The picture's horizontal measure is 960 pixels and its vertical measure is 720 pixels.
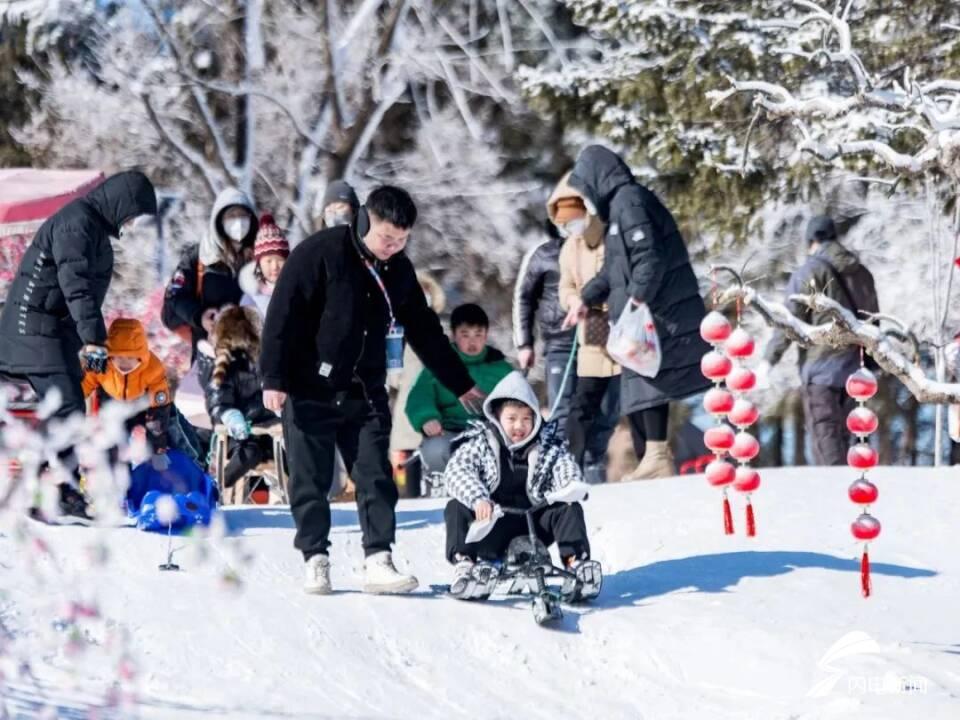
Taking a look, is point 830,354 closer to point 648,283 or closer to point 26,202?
point 648,283

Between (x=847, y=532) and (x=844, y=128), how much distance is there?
6.90m

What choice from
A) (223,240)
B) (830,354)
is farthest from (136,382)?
(830,354)

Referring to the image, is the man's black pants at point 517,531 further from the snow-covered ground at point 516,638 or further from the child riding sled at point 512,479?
the snow-covered ground at point 516,638

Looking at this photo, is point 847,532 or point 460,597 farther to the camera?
point 847,532

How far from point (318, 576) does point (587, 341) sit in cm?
368

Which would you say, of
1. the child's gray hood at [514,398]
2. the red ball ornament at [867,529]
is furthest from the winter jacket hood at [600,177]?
the red ball ornament at [867,529]

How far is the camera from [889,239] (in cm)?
1995

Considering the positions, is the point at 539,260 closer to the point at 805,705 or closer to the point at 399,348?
the point at 399,348

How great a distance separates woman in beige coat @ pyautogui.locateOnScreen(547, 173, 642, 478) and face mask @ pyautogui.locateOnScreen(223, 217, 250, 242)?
6.25 feet

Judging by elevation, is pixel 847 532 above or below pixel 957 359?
below

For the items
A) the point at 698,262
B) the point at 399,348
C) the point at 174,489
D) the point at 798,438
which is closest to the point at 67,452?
the point at 174,489

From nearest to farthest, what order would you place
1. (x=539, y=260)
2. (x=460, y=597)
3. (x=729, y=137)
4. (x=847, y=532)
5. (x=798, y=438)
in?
(x=460, y=597) → (x=847, y=532) → (x=539, y=260) → (x=729, y=137) → (x=798, y=438)

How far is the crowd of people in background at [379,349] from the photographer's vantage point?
849 cm

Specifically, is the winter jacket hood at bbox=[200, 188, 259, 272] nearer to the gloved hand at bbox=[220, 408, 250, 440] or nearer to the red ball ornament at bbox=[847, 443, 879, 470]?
the gloved hand at bbox=[220, 408, 250, 440]
